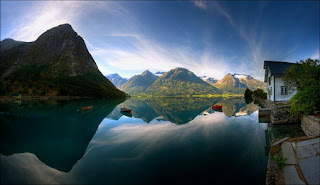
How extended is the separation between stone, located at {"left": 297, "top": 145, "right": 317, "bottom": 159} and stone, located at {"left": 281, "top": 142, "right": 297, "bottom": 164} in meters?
0.39

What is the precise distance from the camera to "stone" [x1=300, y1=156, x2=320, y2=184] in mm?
6650

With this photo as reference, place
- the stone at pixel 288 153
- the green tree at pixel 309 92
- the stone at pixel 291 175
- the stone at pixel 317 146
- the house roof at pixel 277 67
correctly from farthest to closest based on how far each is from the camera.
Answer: the house roof at pixel 277 67, the green tree at pixel 309 92, the stone at pixel 317 146, the stone at pixel 288 153, the stone at pixel 291 175

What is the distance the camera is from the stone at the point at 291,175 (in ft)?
22.6

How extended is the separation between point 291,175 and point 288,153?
11.0 ft

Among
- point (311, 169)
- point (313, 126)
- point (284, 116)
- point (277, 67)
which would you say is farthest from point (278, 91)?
point (311, 169)

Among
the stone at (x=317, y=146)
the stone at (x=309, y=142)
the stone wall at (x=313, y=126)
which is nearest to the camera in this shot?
the stone at (x=317, y=146)

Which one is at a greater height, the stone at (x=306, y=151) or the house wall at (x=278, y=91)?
the house wall at (x=278, y=91)

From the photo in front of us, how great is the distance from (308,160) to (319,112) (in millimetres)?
13872

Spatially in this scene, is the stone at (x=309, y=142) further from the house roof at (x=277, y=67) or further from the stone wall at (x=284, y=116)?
the house roof at (x=277, y=67)

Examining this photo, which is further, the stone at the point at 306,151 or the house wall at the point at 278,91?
the house wall at the point at 278,91

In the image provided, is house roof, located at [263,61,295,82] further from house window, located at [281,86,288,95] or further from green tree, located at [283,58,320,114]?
green tree, located at [283,58,320,114]

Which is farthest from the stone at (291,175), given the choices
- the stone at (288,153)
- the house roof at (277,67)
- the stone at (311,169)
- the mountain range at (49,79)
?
the mountain range at (49,79)

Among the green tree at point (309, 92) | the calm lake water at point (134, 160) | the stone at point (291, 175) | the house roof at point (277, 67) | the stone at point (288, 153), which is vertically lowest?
the calm lake water at point (134, 160)

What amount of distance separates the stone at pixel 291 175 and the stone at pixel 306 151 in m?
1.61
